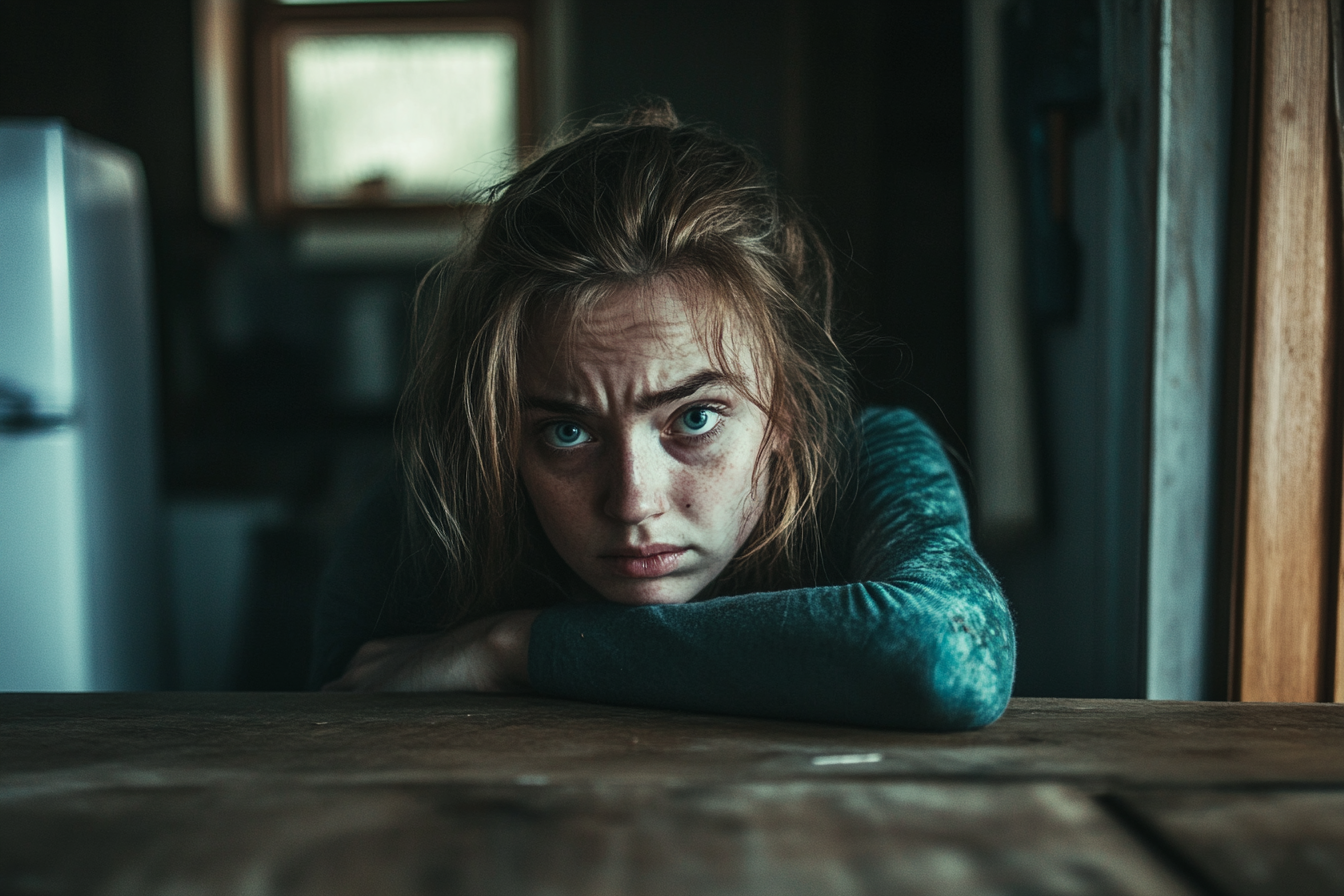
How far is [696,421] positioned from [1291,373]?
56 cm

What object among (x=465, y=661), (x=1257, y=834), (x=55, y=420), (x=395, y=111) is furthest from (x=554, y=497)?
(x=395, y=111)

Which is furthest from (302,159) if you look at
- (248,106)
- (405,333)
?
(405,333)

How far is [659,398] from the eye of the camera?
2.67 ft

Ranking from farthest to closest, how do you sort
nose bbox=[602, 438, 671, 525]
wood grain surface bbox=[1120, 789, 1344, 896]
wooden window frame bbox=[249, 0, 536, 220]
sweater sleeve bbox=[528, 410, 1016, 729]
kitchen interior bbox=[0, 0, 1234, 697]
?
wooden window frame bbox=[249, 0, 536, 220]
kitchen interior bbox=[0, 0, 1234, 697]
nose bbox=[602, 438, 671, 525]
sweater sleeve bbox=[528, 410, 1016, 729]
wood grain surface bbox=[1120, 789, 1344, 896]

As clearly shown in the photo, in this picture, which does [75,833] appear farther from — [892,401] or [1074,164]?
[892,401]

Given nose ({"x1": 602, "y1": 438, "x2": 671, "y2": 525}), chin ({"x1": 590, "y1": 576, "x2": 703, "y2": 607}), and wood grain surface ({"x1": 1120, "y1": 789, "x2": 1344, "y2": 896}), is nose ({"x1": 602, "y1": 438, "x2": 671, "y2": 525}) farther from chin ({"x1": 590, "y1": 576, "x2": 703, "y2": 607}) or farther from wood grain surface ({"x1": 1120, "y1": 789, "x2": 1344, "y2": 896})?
wood grain surface ({"x1": 1120, "y1": 789, "x2": 1344, "y2": 896})

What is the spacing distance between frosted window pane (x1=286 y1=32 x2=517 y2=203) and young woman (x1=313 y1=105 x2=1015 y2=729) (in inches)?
86.4

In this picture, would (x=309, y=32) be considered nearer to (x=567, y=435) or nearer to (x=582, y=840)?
(x=567, y=435)

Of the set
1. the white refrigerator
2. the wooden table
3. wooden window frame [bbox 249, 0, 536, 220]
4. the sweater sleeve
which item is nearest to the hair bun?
the sweater sleeve

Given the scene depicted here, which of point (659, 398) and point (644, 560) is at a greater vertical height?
point (659, 398)

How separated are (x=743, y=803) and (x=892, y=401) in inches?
70.3

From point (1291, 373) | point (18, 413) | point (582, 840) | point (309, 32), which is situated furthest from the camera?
point (309, 32)

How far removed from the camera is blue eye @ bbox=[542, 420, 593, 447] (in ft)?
2.81

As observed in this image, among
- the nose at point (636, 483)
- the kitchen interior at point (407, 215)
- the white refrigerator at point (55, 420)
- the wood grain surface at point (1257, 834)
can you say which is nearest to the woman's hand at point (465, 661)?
the nose at point (636, 483)
